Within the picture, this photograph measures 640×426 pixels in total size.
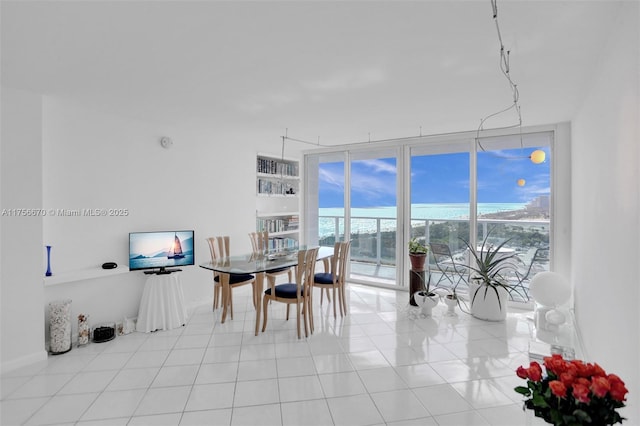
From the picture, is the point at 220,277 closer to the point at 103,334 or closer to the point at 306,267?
the point at 306,267

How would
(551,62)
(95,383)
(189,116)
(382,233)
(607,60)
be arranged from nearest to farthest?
(607,60) < (551,62) < (95,383) < (189,116) < (382,233)

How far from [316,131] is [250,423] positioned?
345 centimetres

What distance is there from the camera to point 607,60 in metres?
2.02

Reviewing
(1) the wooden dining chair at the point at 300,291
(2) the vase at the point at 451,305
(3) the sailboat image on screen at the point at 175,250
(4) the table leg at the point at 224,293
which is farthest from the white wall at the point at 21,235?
(2) the vase at the point at 451,305

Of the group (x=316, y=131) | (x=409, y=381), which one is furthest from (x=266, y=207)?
(x=409, y=381)

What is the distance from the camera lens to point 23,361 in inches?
108

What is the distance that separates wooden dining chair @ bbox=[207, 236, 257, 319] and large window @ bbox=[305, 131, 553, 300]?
2.07 meters

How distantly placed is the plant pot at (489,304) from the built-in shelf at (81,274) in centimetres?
420

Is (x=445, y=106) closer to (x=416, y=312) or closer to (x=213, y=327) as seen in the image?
(x=416, y=312)

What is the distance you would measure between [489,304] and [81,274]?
15.0ft

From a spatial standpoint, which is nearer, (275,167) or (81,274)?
(81,274)

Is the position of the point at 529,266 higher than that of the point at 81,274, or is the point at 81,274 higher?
the point at 81,274

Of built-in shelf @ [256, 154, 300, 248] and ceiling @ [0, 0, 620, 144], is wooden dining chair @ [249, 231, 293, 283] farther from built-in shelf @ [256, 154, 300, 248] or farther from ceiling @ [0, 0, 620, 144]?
ceiling @ [0, 0, 620, 144]

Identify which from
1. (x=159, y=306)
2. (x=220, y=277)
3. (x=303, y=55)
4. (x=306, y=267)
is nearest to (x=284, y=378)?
(x=306, y=267)
